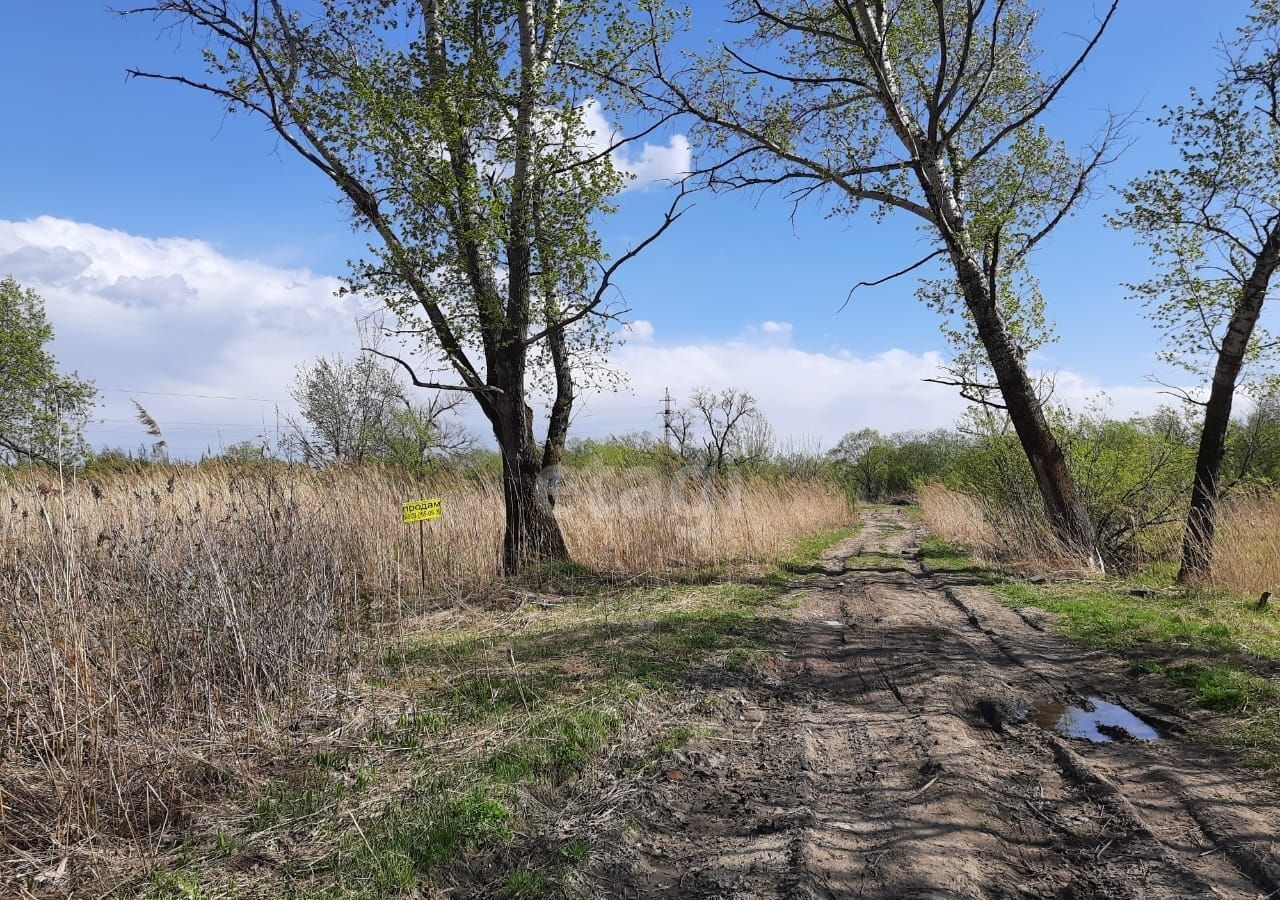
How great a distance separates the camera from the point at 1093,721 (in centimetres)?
449

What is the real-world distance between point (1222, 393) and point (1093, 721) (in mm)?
8315

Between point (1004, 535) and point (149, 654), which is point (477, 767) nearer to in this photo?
point (149, 654)

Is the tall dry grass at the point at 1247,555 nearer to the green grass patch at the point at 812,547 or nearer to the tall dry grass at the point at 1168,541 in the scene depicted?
the tall dry grass at the point at 1168,541

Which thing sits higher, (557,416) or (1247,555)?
(557,416)

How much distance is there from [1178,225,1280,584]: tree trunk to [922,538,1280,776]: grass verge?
100cm

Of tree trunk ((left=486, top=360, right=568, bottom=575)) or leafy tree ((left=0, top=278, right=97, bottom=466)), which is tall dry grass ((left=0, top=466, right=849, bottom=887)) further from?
leafy tree ((left=0, top=278, right=97, bottom=466))

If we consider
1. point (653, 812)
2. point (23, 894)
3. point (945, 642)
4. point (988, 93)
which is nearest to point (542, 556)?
point (945, 642)

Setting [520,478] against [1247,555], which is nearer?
[1247,555]

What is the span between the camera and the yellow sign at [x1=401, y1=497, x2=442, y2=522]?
7605mm

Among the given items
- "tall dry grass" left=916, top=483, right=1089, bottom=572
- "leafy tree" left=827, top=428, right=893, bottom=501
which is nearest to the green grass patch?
"tall dry grass" left=916, top=483, right=1089, bottom=572

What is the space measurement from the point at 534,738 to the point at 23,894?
2.22 meters

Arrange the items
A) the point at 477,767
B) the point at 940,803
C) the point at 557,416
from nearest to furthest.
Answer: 1. the point at 940,803
2. the point at 477,767
3. the point at 557,416

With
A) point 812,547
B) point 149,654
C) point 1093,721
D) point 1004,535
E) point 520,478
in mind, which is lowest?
point 812,547

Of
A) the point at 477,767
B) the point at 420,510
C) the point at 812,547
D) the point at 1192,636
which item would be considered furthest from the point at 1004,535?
the point at 477,767
